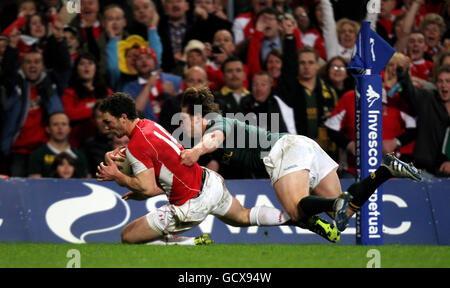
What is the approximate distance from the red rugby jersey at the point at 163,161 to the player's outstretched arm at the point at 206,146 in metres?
0.39

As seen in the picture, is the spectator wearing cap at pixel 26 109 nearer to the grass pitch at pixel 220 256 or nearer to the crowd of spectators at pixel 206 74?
the crowd of spectators at pixel 206 74

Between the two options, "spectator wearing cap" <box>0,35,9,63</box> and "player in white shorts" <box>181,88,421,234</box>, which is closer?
"player in white shorts" <box>181,88,421,234</box>

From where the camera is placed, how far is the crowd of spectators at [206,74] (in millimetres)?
11016

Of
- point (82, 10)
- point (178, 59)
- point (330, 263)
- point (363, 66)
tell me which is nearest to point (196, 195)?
point (330, 263)

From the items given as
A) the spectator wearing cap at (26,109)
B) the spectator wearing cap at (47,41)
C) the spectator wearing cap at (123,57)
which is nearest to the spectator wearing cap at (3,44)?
the spectator wearing cap at (47,41)

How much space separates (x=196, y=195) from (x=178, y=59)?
14.6 feet

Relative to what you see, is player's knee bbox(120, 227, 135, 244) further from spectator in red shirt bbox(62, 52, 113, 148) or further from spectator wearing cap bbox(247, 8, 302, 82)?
spectator wearing cap bbox(247, 8, 302, 82)

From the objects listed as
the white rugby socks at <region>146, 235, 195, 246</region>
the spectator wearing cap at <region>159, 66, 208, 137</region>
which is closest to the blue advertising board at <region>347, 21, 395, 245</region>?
the white rugby socks at <region>146, 235, 195, 246</region>

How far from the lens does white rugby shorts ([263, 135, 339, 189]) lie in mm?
7863

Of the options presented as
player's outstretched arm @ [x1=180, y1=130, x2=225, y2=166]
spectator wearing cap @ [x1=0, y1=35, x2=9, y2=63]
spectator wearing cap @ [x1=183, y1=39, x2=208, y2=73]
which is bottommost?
player's outstretched arm @ [x1=180, y1=130, x2=225, y2=166]

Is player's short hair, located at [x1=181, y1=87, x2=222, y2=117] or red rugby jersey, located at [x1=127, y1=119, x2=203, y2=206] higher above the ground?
player's short hair, located at [x1=181, y1=87, x2=222, y2=117]

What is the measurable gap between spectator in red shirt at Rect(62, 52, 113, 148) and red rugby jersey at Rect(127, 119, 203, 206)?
11.0 feet

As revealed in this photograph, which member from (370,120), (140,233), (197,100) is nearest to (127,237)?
(140,233)

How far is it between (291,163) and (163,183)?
1405 mm
